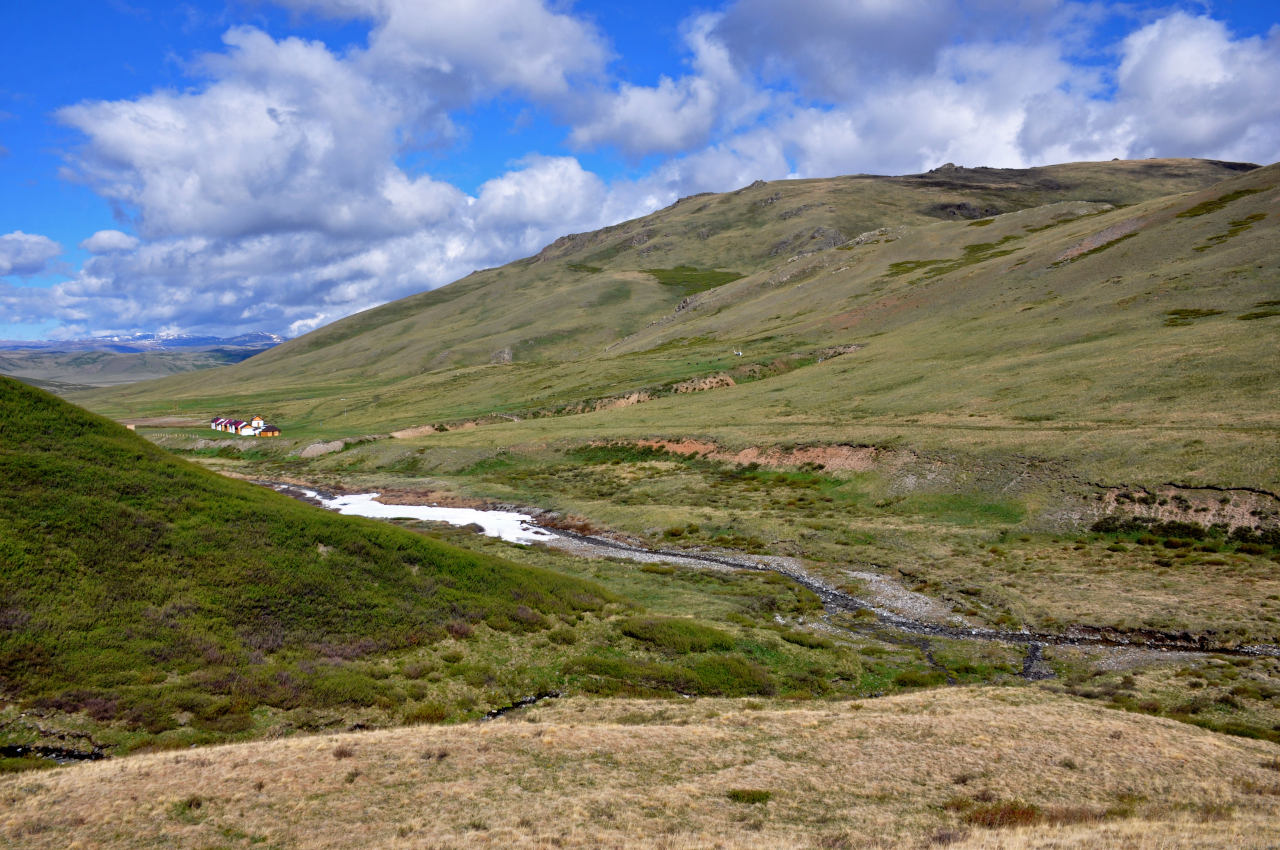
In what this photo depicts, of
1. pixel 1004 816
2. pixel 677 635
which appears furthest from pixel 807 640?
pixel 1004 816

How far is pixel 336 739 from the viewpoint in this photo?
2272cm

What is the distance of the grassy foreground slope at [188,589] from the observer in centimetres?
2431

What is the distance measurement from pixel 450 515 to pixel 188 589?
159ft

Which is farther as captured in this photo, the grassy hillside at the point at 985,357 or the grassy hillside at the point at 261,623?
the grassy hillside at the point at 985,357

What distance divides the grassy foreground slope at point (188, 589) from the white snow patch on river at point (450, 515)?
25470mm

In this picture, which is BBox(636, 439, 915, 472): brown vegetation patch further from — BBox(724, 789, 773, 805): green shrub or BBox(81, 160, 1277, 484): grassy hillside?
BBox(724, 789, 773, 805): green shrub

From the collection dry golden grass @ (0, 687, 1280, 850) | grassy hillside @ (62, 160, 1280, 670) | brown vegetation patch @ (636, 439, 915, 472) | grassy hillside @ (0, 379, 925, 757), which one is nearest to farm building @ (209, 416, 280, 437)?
grassy hillside @ (62, 160, 1280, 670)

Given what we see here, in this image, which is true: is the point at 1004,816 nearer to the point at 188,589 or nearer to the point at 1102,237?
the point at 188,589

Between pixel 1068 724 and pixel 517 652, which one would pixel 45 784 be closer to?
pixel 517 652

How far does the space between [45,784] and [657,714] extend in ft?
62.3

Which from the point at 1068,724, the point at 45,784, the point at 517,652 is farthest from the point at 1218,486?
the point at 45,784

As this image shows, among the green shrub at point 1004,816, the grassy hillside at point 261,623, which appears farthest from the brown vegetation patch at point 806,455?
the green shrub at point 1004,816

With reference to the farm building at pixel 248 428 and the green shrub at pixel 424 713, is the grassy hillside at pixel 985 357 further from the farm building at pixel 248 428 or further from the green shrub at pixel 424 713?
the green shrub at pixel 424 713

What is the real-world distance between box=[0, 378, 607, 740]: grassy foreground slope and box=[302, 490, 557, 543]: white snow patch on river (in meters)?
25.5
